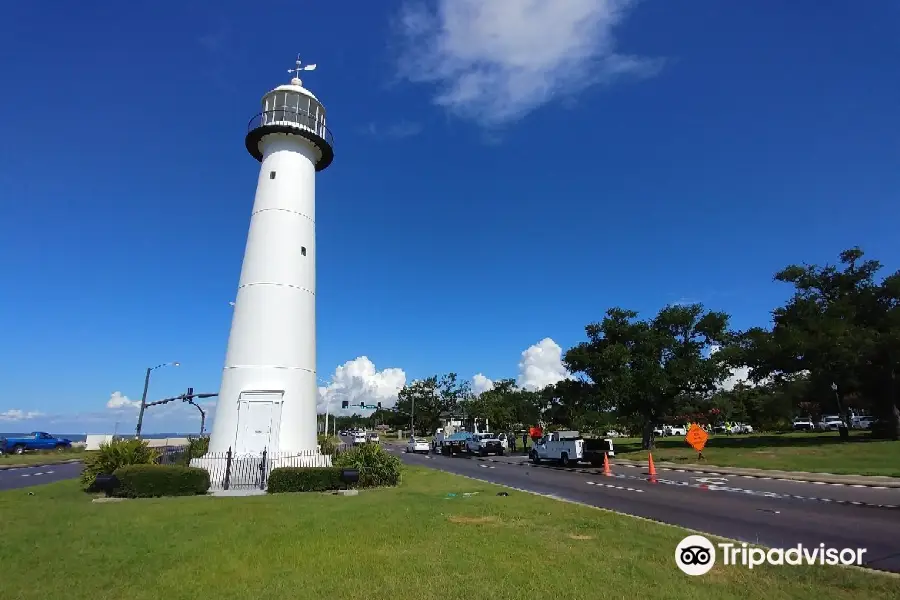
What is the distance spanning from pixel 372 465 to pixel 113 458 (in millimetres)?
8316

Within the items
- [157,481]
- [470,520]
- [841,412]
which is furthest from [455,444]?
[470,520]

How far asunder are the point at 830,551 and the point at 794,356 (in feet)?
127

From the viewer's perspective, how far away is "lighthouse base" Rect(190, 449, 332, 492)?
1652cm

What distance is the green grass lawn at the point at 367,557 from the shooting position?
6.07 meters

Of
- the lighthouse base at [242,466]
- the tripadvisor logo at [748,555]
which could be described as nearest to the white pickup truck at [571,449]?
the lighthouse base at [242,466]

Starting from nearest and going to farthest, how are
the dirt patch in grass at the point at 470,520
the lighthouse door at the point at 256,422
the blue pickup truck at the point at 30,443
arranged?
the dirt patch in grass at the point at 470,520 → the lighthouse door at the point at 256,422 → the blue pickup truck at the point at 30,443

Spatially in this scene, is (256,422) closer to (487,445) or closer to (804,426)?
(487,445)

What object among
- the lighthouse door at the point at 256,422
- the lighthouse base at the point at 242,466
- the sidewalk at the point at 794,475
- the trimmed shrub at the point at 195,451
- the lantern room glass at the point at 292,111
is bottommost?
the sidewalk at the point at 794,475

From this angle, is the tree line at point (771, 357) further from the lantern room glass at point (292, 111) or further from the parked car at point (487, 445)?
the lantern room glass at point (292, 111)

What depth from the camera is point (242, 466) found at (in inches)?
663

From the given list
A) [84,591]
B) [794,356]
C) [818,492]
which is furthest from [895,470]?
[84,591]

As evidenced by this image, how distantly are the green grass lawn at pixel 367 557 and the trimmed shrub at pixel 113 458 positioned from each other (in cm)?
411

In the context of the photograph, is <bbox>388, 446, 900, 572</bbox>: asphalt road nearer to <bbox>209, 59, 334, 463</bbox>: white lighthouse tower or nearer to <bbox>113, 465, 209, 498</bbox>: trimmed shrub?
<bbox>209, 59, 334, 463</bbox>: white lighthouse tower

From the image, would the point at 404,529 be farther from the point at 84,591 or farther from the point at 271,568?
the point at 84,591
